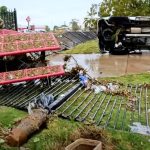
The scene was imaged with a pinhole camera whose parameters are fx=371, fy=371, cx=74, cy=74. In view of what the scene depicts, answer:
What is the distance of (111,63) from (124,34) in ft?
6.75

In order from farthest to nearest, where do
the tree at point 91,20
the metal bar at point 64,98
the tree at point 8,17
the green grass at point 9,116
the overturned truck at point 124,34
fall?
the tree at point 91,20, the tree at point 8,17, the overturned truck at point 124,34, the metal bar at point 64,98, the green grass at point 9,116

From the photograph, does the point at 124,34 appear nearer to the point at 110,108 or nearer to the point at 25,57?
the point at 25,57

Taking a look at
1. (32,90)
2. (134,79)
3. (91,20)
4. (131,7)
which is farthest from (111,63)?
(91,20)

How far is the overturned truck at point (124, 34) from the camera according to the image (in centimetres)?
1447

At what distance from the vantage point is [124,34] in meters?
14.8

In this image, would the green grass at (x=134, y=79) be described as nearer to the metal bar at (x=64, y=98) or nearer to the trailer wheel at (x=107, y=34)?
the metal bar at (x=64, y=98)

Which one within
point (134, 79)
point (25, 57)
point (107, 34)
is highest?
point (107, 34)

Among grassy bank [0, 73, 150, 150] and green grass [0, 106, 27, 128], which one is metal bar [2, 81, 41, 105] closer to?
green grass [0, 106, 27, 128]

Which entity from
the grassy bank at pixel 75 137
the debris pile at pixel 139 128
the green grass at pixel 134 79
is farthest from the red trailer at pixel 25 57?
the debris pile at pixel 139 128

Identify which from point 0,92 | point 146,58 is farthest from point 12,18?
point 0,92

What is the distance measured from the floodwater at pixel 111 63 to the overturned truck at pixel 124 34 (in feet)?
1.34

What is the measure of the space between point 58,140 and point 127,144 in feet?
3.56

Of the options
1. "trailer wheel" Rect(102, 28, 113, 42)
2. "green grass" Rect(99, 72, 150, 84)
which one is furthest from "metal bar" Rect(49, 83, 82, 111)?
"trailer wheel" Rect(102, 28, 113, 42)

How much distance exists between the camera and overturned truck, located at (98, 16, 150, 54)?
14.5 meters
